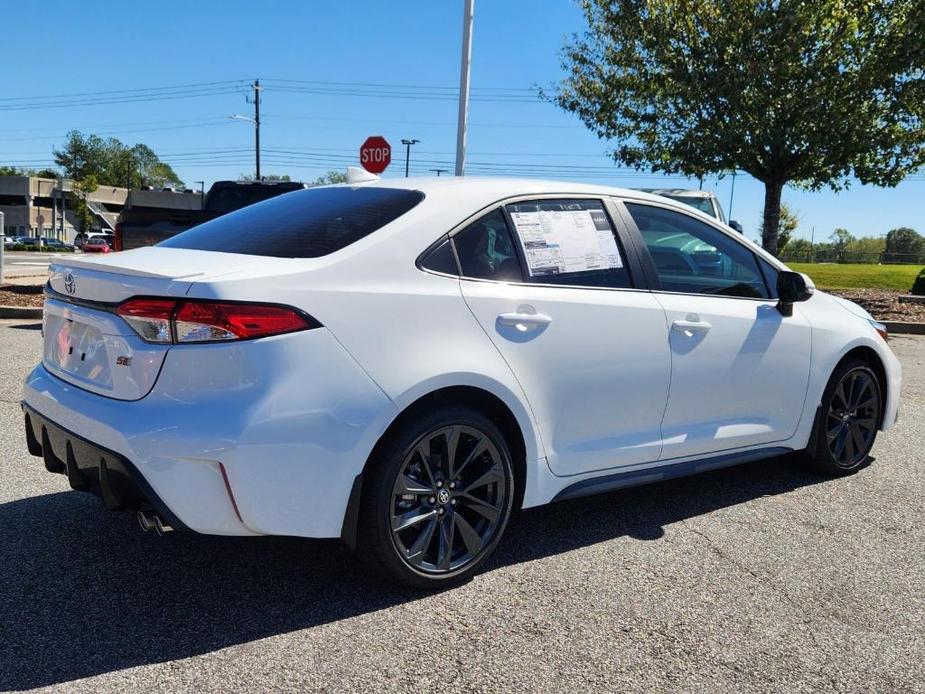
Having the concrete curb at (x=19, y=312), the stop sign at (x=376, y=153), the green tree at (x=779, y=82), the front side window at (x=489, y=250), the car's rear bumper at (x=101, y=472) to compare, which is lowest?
the concrete curb at (x=19, y=312)

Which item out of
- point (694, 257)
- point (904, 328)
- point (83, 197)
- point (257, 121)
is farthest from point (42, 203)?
point (694, 257)

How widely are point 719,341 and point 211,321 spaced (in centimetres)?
245

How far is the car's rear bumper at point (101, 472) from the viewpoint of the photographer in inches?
112

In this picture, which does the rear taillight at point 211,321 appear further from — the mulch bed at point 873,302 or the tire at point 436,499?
the mulch bed at point 873,302

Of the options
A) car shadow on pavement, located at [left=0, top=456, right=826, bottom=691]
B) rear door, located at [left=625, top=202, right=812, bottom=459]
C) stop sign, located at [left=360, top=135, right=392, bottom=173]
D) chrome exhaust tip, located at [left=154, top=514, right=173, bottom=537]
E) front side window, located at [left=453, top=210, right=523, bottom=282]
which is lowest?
car shadow on pavement, located at [left=0, top=456, right=826, bottom=691]

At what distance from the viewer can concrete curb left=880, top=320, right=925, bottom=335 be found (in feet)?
46.8

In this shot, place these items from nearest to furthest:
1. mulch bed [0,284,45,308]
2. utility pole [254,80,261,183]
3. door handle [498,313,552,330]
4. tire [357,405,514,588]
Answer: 1. tire [357,405,514,588]
2. door handle [498,313,552,330]
3. mulch bed [0,284,45,308]
4. utility pole [254,80,261,183]

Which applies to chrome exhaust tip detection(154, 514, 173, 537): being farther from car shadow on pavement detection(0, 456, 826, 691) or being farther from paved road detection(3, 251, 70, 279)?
paved road detection(3, 251, 70, 279)

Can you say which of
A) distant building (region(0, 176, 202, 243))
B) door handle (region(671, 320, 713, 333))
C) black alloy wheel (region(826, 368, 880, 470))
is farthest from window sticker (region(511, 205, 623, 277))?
distant building (region(0, 176, 202, 243))

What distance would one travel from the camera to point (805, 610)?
3.28m

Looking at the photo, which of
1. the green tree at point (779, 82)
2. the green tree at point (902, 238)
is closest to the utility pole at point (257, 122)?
the green tree at point (779, 82)

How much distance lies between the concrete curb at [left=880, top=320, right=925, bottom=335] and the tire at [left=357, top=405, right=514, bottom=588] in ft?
41.8

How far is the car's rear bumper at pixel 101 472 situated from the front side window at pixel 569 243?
5.51 ft

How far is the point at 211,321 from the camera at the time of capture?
2.85 metres
